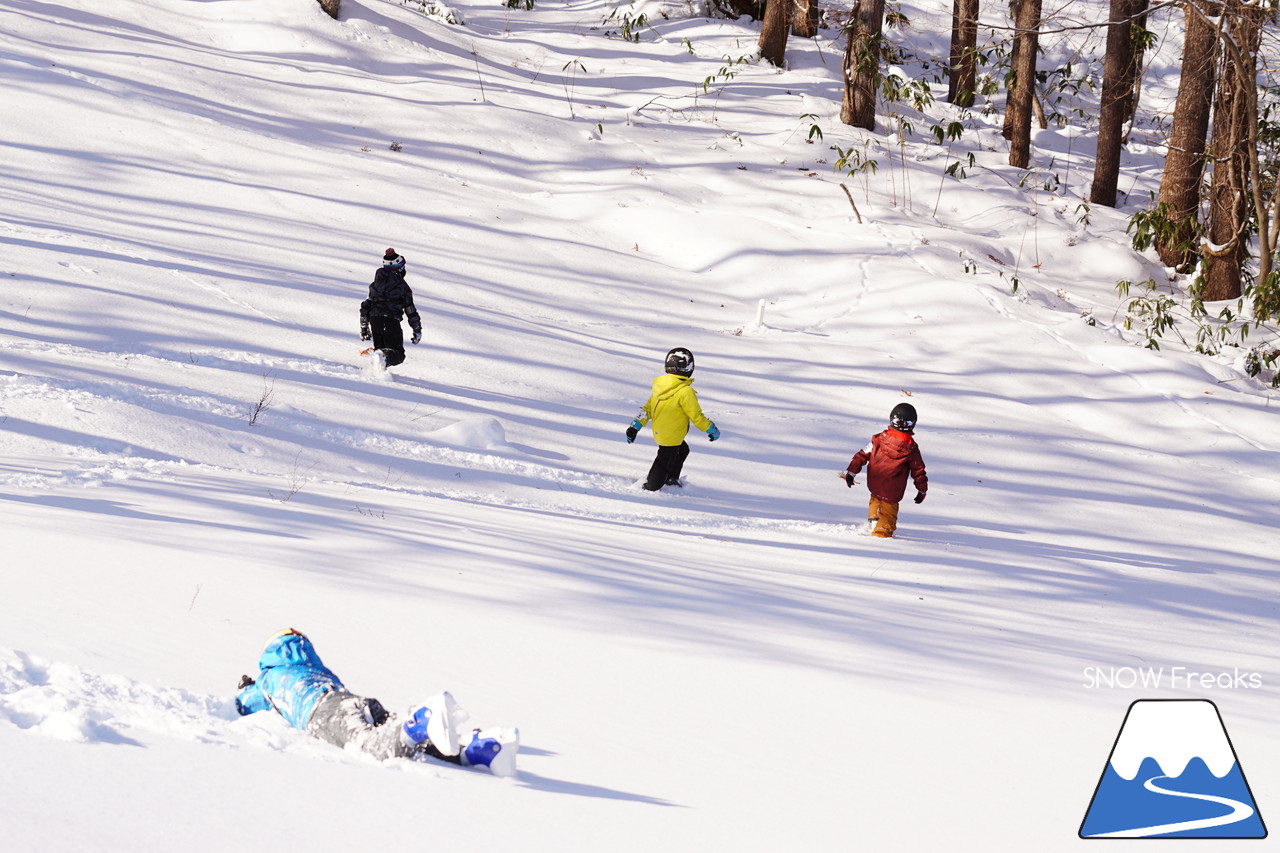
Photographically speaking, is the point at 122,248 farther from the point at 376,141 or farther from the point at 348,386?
the point at 376,141

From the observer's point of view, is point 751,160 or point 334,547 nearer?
point 334,547

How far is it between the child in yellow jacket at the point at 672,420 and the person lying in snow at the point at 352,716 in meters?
5.94

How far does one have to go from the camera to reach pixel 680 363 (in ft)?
29.9

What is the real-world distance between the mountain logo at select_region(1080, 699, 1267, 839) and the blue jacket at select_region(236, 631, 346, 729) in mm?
2056

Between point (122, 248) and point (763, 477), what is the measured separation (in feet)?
22.4

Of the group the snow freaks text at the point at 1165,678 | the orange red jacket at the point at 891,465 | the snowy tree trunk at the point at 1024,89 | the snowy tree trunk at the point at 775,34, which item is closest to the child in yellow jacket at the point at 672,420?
the orange red jacket at the point at 891,465

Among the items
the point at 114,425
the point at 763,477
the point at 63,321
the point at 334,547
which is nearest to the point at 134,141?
the point at 63,321

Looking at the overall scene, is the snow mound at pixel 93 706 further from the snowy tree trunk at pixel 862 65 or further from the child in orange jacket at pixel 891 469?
the snowy tree trunk at pixel 862 65

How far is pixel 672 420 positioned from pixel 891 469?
70.0 inches

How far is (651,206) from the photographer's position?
1711 centimetres

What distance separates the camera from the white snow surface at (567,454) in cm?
286

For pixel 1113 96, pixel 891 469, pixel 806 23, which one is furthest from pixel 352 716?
pixel 806 23

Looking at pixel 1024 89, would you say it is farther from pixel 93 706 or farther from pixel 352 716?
pixel 93 706

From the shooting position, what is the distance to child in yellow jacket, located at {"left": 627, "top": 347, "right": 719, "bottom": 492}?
8.96 metres
